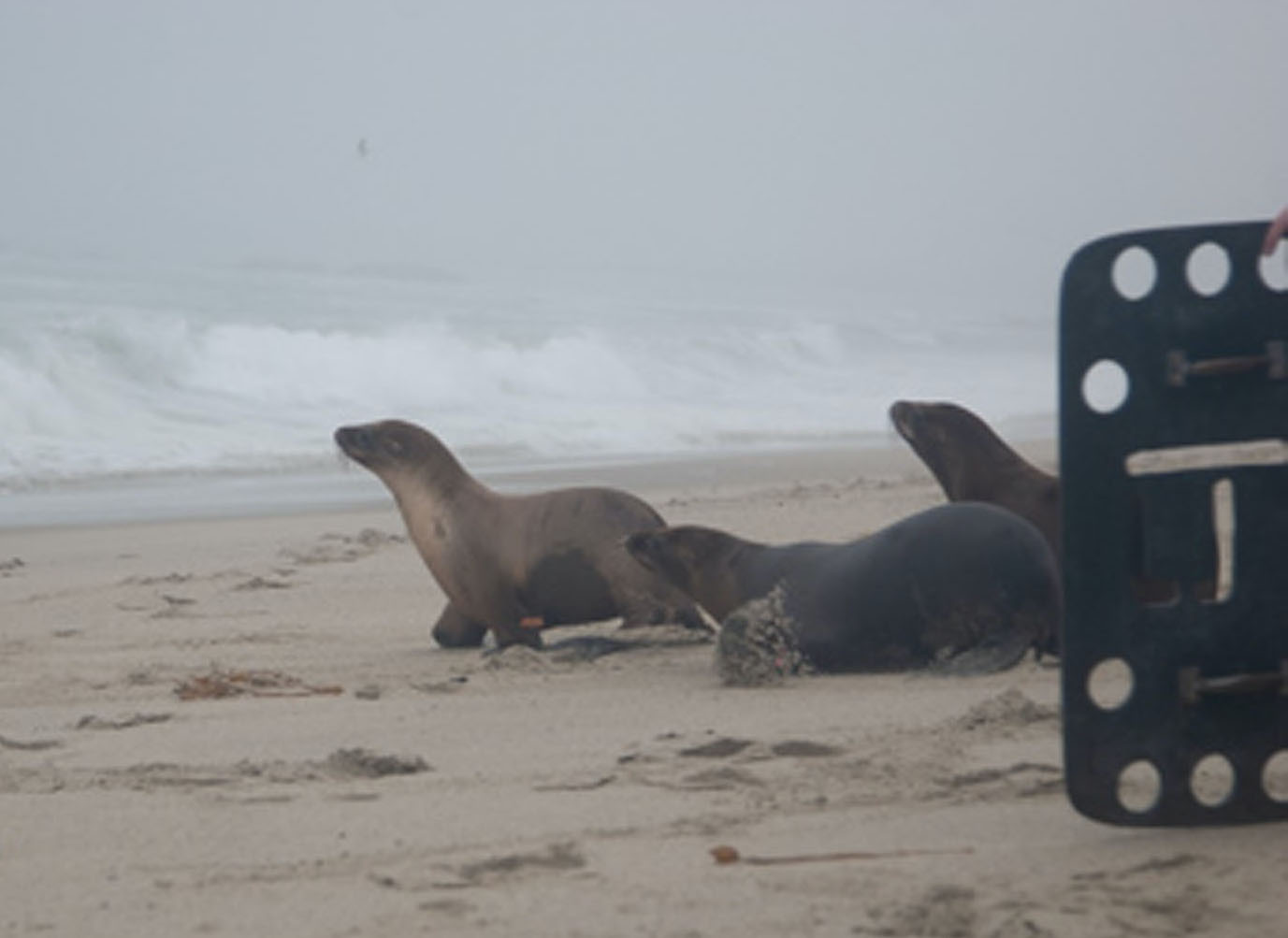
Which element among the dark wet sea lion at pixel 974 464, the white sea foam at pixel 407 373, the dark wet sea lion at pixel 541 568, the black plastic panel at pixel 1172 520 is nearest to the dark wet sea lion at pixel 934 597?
the dark wet sea lion at pixel 974 464

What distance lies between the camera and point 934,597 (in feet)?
20.1

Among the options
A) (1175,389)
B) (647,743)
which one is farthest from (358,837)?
(1175,389)

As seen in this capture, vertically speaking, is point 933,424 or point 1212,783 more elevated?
point 933,424

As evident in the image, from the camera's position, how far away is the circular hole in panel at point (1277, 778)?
3.62 meters

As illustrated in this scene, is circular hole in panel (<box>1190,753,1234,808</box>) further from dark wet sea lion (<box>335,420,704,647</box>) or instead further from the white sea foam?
the white sea foam

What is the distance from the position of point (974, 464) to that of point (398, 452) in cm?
236

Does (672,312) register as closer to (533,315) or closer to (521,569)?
(533,315)

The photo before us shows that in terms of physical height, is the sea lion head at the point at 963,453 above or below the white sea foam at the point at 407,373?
below

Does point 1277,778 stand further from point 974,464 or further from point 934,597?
point 974,464

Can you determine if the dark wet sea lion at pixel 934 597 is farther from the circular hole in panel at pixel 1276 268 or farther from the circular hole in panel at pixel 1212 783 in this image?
the circular hole in panel at pixel 1276 268

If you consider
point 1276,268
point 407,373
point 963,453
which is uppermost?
point 407,373

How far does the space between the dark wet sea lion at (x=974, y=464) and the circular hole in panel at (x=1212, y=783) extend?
3517 millimetres

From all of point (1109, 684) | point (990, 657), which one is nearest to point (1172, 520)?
point (1109, 684)

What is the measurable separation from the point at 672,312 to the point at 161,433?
25.3 metres
